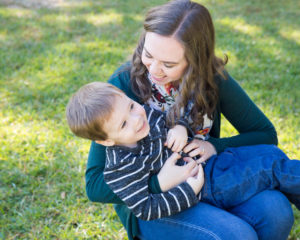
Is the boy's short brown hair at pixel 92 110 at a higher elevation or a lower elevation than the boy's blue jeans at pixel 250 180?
higher

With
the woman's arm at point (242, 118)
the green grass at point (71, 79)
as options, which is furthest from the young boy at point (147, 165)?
the green grass at point (71, 79)

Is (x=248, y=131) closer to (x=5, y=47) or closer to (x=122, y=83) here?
(x=122, y=83)

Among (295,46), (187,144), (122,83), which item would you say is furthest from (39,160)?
(295,46)

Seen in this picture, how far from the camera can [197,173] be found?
6.15 feet

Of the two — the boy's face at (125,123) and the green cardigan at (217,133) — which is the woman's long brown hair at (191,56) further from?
the boy's face at (125,123)

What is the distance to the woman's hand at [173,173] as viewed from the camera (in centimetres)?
177

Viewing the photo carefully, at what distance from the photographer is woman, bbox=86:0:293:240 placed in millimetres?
1697

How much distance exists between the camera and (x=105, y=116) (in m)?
1.68

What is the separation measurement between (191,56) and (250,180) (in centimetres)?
77

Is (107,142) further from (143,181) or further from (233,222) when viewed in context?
(233,222)

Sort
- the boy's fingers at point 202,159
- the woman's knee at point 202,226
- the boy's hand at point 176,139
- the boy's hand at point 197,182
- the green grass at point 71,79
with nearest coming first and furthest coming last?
the woman's knee at point 202,226 → the boy's hand at point 197,182 → the boy's hand at point 176,139 → the boy's fingers at point 202,159 → the green grass at point 71,79

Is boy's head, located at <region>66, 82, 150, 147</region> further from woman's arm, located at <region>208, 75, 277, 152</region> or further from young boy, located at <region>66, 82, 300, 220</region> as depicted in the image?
woman's arm, located at <region>208, 75, 277, 152</region>

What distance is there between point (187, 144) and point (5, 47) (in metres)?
3.78

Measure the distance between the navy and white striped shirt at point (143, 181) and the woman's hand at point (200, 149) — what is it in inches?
7.1
